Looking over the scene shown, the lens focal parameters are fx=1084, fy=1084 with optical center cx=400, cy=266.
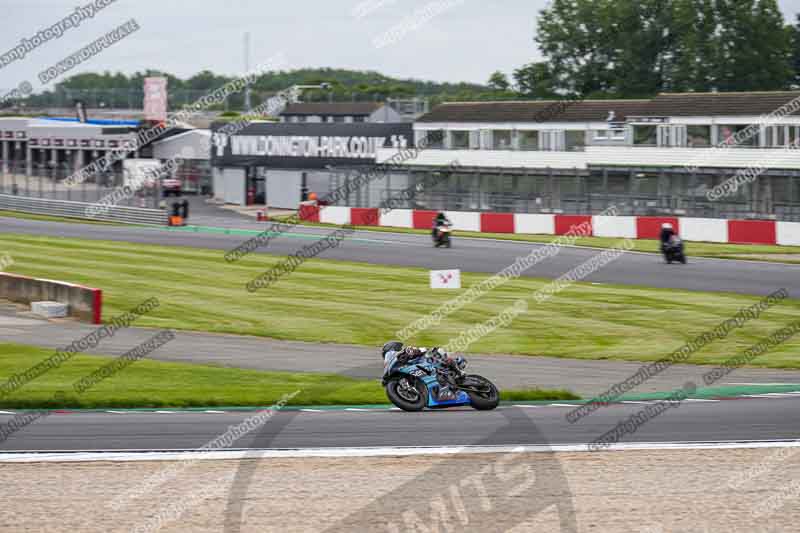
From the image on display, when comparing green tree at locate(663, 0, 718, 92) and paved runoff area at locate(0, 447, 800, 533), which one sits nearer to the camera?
paved runoff area at locate(0, 447, 800, 533)

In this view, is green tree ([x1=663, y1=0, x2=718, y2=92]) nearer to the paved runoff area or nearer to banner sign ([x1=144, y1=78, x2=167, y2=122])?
banner sign ([x1=144, y1=78, x2=167, y2=122])

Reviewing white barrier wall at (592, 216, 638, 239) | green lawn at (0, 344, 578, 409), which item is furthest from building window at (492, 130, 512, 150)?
green lawn at (0, 344, 578, 409)

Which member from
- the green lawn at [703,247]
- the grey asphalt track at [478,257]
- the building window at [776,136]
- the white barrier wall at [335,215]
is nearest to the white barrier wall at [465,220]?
the green lawn at [703,247]

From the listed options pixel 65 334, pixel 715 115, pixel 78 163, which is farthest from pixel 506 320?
pixel 78 163

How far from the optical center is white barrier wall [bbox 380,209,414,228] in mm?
53500

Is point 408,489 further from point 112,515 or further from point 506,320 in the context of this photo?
point 506,320

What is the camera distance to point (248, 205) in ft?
235

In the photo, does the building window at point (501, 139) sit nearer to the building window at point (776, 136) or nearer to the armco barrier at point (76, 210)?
the building window at point (776, 136)

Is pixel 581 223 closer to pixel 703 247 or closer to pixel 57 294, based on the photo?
pixel 703 247

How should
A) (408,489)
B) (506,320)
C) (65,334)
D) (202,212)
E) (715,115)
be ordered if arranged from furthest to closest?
(202,212), (715,115), (506,320), (65,334), (408,489)

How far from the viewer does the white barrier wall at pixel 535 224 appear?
47.1 m

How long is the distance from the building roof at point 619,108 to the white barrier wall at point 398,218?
12.4 metres

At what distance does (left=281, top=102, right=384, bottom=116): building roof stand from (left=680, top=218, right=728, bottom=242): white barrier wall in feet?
207

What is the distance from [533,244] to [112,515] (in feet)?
109
